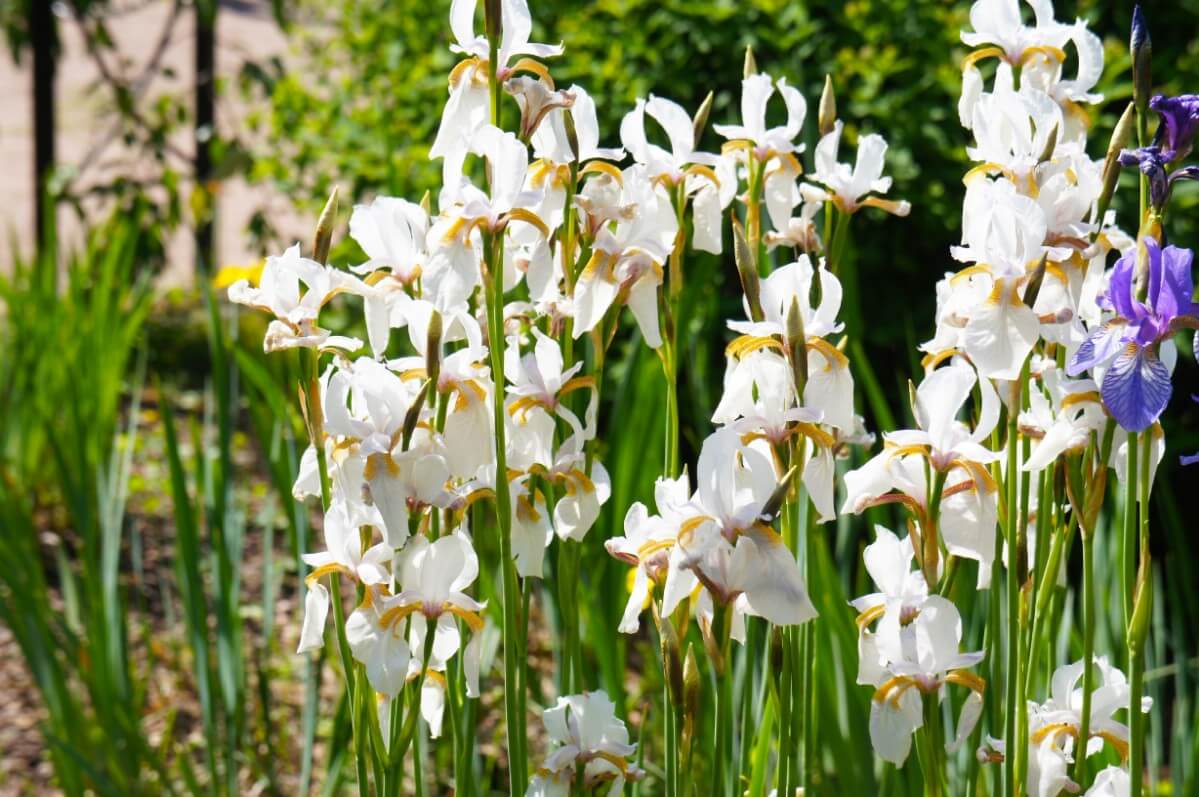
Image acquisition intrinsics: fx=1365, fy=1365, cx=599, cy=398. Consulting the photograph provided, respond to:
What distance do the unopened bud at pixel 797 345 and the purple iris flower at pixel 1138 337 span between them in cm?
17

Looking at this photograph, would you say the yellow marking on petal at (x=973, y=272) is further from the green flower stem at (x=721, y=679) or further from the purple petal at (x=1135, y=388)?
the green flower stem at (x=721, y=679)

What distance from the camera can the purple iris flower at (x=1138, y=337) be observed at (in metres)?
0.83

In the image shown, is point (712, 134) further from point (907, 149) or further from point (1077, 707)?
point (1077, 707)

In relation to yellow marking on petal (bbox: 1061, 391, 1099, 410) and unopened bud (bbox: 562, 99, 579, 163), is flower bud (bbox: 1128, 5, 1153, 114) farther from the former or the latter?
unopened bud (bbox: 562, 99, 579, 163)

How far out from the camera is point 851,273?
1.69m

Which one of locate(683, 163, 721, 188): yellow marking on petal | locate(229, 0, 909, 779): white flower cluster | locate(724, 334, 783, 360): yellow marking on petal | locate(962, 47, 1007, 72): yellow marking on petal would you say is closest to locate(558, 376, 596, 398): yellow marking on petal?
locate(229, 0, 909, 779): white flower cluster

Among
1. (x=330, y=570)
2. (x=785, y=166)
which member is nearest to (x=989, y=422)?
(x=785, y=166)

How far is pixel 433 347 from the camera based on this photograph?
0.88 meters

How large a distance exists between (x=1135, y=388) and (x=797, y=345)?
8.2 inches

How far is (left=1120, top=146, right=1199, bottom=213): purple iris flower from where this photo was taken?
88cm

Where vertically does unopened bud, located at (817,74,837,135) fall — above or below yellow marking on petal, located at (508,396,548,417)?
above

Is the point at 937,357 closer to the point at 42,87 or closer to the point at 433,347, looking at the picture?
the point at 433,347

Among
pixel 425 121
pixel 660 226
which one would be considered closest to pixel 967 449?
pixel 660 226

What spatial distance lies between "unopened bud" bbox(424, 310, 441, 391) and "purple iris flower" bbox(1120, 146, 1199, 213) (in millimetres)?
456
